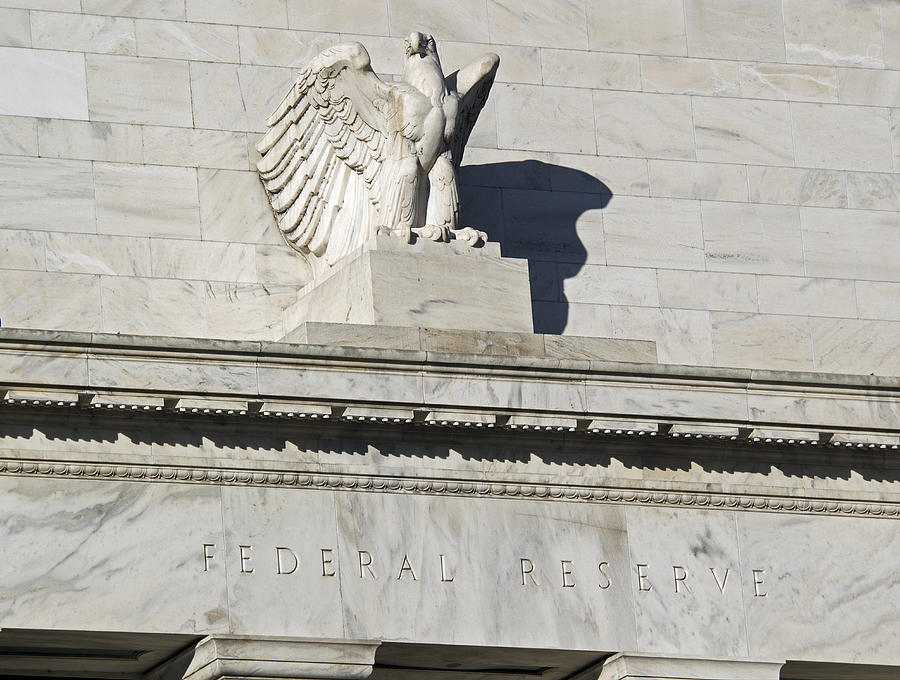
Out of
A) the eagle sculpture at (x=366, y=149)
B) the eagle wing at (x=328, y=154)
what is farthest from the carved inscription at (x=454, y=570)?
the eagle wing at (x=328, y=154)

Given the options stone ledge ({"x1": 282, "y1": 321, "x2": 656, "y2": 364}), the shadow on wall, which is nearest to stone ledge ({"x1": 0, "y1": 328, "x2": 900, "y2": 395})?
stone ledge ({"x1": 282, "y1": 321, "x2": 656, "y2": 364})

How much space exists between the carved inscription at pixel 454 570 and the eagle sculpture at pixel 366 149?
123 inches

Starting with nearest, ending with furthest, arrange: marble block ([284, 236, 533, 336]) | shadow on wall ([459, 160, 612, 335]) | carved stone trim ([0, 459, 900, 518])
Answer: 1. carved stone trim ([0, 459, 900, 518])
2. marble block ([284, 236, 533, 336])
3. shadow on wall ([459, 160, 612, 335])

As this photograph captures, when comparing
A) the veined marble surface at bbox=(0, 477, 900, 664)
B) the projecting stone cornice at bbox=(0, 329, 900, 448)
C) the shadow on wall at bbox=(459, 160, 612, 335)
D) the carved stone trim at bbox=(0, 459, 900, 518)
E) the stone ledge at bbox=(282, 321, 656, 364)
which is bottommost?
the veined marble surface at bbox=(0, 477, 900, 664)

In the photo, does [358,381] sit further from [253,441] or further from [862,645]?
[862,645]

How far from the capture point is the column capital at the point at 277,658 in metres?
19.6

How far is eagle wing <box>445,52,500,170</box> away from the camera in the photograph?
2253 cm

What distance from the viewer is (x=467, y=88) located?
22.5 metres

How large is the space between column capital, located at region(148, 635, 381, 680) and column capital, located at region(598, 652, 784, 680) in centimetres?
214

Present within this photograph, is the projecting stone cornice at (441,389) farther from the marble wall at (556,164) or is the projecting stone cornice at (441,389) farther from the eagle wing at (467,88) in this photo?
the eagle wing at (467,88)

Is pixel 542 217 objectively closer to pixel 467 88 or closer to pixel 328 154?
pixel 467 88

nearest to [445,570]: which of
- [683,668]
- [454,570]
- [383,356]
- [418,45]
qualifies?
[454,570]

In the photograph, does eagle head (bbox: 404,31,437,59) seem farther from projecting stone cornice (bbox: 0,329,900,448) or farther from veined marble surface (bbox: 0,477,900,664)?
veined marble surface (bbox: 0,477,900,664)

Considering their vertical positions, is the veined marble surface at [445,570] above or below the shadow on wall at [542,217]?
below
